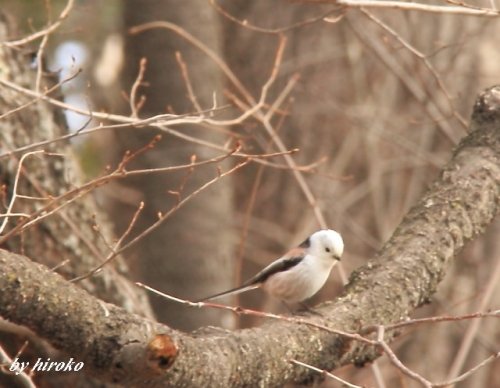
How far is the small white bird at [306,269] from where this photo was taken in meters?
3.76

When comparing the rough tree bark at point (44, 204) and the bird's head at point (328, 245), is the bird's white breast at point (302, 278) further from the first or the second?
the rough tree bark at point (44, 204)

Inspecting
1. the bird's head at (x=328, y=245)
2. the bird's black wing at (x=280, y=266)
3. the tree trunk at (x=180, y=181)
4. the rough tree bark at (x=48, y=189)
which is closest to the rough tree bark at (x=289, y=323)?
the bird's head at (x=328, y=245)

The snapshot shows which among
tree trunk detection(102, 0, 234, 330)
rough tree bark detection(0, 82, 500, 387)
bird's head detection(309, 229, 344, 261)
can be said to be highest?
tree trunk detection(102, 0, 234, 330)

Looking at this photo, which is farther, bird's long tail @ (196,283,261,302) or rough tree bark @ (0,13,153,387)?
rough tree bark @ (0,13,153,387)

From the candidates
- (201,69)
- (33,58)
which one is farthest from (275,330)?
(201,69)

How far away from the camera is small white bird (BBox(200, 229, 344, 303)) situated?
376 cm

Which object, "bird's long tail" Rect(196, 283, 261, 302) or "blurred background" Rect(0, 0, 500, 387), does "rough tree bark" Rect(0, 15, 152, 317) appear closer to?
"bird's long tail" Rect(196, 283, 261, 302)

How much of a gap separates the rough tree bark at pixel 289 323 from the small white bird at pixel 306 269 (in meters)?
0.46

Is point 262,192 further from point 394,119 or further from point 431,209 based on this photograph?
point 431,209

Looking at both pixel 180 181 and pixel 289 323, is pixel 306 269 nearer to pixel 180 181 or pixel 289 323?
pixel 289 323

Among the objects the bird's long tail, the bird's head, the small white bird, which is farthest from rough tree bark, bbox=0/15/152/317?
the bird's head

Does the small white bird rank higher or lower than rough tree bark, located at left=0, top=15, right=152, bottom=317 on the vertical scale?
lower

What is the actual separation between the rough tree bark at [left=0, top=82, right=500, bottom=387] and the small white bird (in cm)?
46

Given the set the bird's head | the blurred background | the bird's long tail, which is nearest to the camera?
the bird's long tail
